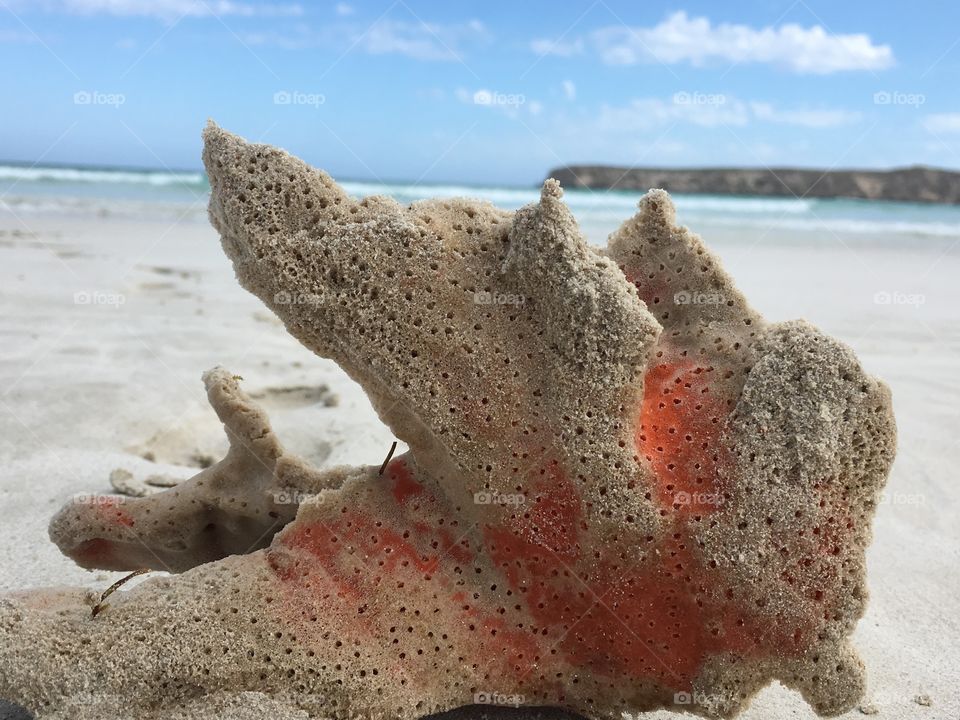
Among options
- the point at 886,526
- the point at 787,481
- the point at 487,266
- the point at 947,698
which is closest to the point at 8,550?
the point at 487,266

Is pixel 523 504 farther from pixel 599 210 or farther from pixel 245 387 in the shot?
pixel 599 210

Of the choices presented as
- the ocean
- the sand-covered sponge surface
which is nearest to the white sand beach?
the sand-covered sponge surface

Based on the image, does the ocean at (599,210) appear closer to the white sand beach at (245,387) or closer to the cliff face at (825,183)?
the cliff face at (825,183)

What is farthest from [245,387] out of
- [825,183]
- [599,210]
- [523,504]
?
[825,183]

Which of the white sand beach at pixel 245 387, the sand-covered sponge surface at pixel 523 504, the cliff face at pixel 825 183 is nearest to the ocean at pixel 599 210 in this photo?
the cliff face at pixel 825 183

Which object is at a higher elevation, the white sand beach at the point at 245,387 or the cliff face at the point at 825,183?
the cliff face at the point at 825,183

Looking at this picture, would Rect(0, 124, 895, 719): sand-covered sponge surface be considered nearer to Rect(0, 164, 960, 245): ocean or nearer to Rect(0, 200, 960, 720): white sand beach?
Rect(0, 200, 960, 720): white sand beach

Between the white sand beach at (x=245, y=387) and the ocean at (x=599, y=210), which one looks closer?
the white sand beach at (x=245, y=387)
